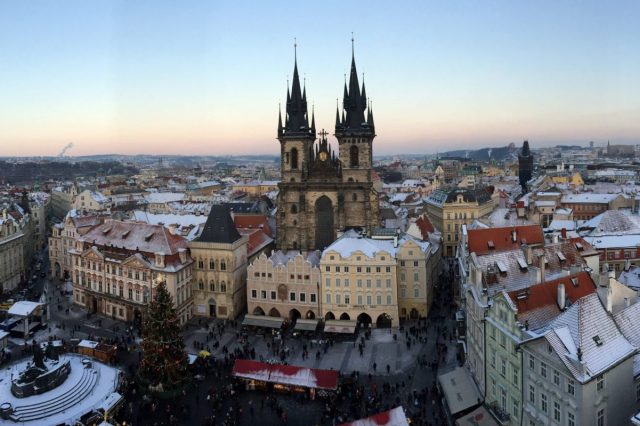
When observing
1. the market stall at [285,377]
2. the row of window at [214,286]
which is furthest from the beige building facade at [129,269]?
the market stall at [285,377]

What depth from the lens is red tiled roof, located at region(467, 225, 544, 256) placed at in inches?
2000

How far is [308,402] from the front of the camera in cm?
4659

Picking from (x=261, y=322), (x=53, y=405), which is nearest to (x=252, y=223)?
(x=261, y=322)

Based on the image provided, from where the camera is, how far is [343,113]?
8694 centimetres

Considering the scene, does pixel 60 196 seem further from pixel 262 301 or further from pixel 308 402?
pixel 308 402

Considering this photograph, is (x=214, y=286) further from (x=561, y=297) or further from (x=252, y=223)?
A: (x=561, y=297)

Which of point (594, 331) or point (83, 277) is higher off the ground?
point (594, 331)

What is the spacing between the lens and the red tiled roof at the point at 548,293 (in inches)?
1499

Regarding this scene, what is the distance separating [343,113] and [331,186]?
12.4 metres

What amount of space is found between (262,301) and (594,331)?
139ft

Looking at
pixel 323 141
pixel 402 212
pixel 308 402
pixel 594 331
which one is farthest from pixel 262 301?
pixel 402 212

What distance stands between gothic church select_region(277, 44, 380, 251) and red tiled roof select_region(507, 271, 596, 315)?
1697 inches

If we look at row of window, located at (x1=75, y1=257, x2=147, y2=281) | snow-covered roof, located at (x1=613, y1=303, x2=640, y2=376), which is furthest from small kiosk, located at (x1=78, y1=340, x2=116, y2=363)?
snow-covered roof, located at (x1=613, y1=303, x2=640, y2=376)

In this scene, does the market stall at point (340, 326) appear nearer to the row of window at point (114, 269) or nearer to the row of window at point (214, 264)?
the row of window at point (214, 264)
